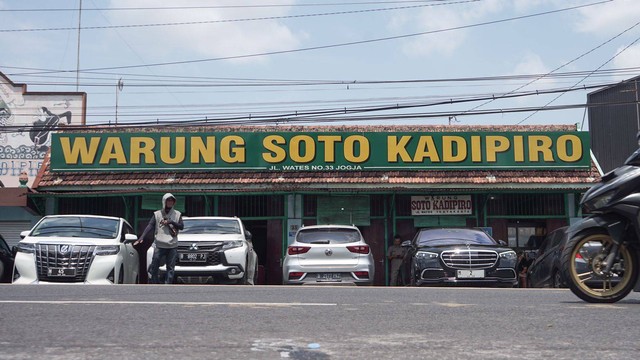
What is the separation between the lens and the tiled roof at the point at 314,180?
67.1 ft

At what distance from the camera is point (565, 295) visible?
26.3 feet

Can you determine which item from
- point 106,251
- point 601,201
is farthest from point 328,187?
point 601,201

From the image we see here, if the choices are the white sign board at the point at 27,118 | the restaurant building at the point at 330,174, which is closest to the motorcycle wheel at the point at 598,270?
the restaurant building at the point at 330,174

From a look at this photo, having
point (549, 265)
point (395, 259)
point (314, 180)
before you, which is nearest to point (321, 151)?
point (314, 180)

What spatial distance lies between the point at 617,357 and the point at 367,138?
17.8 metres

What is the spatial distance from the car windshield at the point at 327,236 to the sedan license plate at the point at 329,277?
2.23ft

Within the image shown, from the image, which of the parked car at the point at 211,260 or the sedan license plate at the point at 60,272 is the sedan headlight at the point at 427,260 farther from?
the sedan license plate at the point at 60,272

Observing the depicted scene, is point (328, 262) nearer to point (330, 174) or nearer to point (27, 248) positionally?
point (27, 248)

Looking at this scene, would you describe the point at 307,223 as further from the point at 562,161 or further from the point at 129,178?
the point at 562,161

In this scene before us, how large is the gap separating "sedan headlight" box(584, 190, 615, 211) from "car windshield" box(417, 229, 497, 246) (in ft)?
20.7

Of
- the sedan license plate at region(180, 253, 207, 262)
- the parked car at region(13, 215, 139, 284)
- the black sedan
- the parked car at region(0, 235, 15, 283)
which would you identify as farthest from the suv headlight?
the parked car at region(0, 235, 15, 283)

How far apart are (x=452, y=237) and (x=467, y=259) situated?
1.11 meters

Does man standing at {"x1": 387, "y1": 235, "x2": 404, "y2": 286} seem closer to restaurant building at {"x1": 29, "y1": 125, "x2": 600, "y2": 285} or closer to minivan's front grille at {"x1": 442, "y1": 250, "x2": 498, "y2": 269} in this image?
restaurant building at {"x1": 29, "y1": 125, "x2": 600, "y2": 285}

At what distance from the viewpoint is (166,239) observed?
12.3 m
